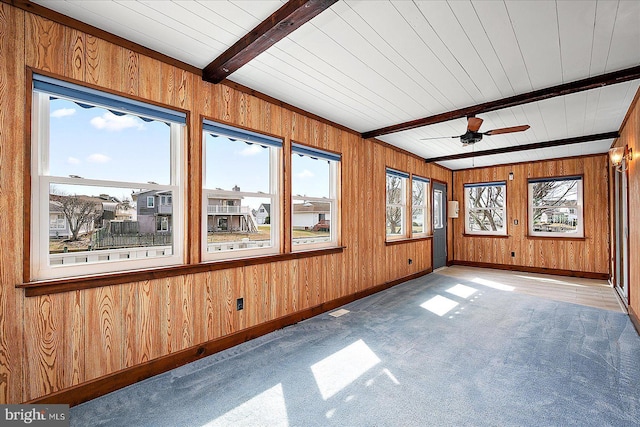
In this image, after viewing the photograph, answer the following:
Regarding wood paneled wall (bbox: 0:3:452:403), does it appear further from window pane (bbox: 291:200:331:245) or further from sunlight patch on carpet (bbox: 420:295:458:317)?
sunlight patch on carpet (bbox: 420:295:458:317)

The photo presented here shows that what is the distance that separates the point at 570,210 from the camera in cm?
627

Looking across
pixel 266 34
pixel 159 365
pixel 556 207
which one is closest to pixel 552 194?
pixel 556 207

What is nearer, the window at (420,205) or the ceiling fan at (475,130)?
the ceiling fan at (475,130)

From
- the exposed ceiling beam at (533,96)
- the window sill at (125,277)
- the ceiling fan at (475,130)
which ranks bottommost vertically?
the window sill at (125,277)

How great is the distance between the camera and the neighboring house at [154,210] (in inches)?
94.5

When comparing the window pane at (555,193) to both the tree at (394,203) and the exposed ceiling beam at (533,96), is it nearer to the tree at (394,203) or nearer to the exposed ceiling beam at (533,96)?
the tree at (394,203)

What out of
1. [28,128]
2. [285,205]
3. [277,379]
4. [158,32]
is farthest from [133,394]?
[158,32]

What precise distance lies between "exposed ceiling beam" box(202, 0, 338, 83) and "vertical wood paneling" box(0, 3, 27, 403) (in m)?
1.17

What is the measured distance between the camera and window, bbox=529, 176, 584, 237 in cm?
618

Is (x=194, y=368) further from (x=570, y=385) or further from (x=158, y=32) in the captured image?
(x=570, y=385)

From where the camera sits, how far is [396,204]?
565 centimetres

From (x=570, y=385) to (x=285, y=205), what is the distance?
9.43 ft

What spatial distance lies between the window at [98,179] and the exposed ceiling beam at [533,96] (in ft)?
9.55

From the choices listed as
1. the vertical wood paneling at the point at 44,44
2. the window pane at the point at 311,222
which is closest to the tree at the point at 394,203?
the window pane at the point at 311,222
